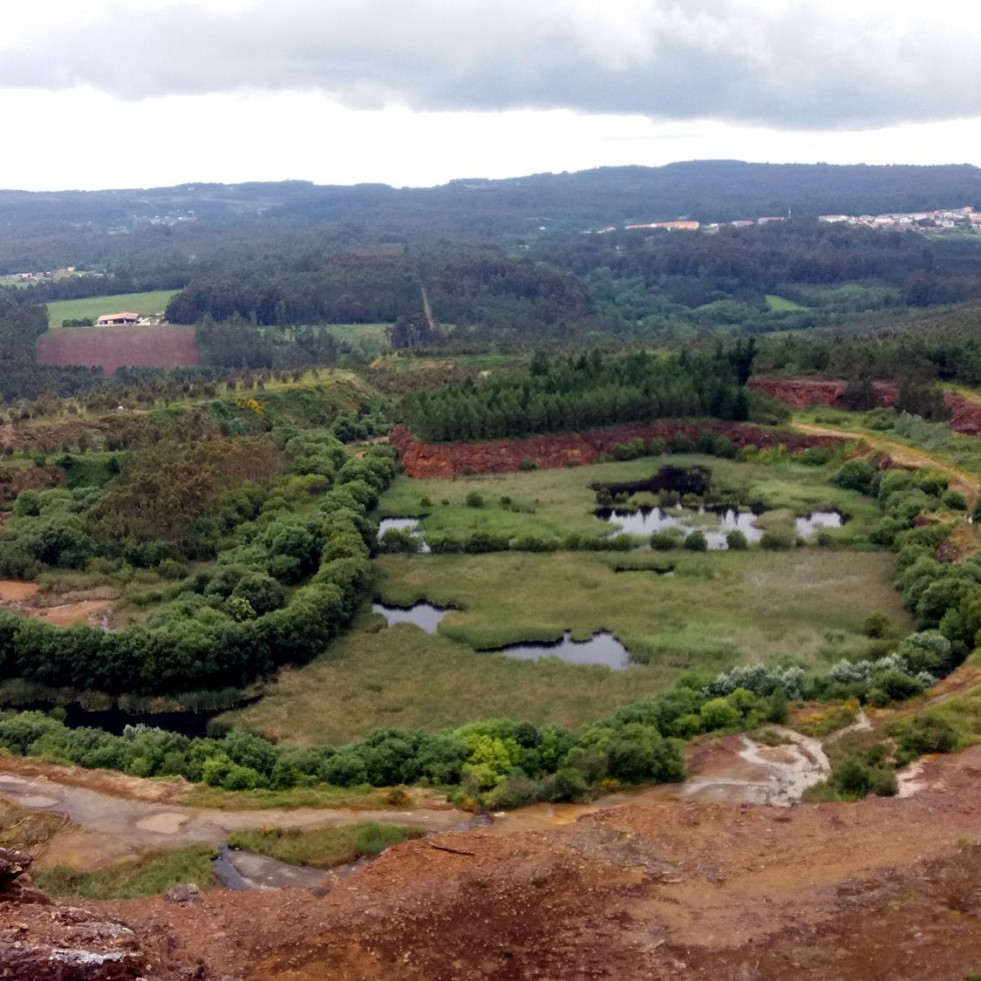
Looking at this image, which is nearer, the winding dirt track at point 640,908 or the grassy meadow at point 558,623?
the winding dirt track at point 640,908

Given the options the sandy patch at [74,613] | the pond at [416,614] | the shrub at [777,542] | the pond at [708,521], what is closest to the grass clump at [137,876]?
the pond at [416,614]

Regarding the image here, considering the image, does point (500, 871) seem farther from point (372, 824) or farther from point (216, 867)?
point (216, 867)

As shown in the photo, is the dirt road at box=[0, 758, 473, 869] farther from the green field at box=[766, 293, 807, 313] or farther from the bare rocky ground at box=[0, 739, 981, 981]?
the green field at box=[766, 293, 807, 313]

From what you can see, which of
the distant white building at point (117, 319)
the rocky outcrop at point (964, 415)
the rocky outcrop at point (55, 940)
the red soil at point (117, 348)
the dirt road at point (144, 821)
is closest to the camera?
the rocky outcrop at point (55, 940)

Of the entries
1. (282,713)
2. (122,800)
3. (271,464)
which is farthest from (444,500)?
(122,800)

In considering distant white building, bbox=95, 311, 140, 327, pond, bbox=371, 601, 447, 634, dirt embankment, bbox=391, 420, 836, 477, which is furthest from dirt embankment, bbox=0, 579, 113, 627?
distant white building, bbox=95, 311, 140, 327

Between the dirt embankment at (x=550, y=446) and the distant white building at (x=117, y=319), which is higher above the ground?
the distant white building at (x=117, y=319)

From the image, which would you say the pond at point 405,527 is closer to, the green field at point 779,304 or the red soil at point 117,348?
the red soil at point 117,348
